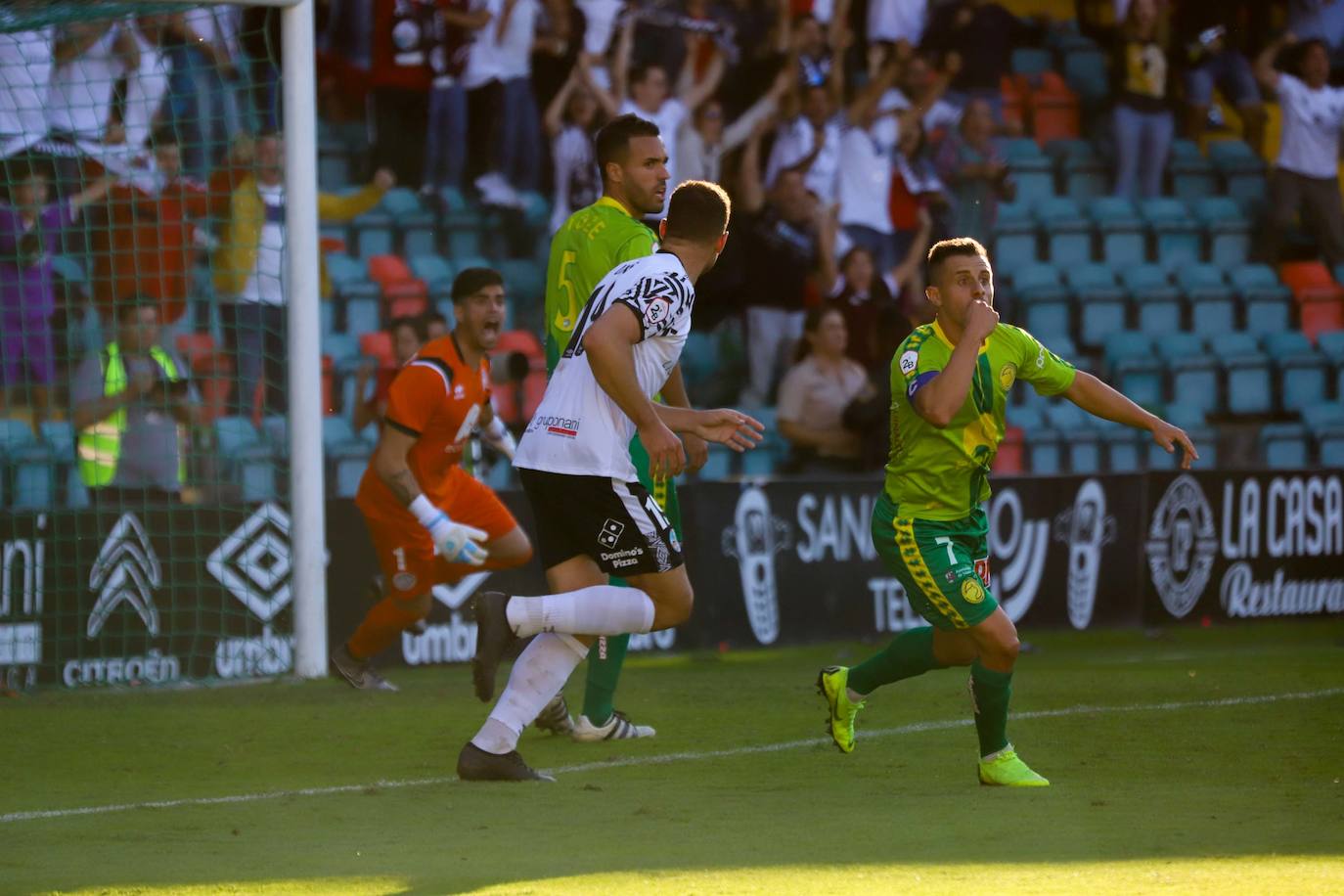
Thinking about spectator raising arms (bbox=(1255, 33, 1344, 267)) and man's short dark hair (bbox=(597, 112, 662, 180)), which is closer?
man's short dark hair (bbox=(597, 112, 662, 180))

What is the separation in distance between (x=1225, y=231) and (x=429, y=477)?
31.9 ft

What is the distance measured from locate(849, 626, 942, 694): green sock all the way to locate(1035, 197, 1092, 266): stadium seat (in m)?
9.79

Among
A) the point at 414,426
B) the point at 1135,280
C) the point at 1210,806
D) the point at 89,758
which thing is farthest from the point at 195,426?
the point at 1135,280

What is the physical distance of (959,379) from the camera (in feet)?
19.3

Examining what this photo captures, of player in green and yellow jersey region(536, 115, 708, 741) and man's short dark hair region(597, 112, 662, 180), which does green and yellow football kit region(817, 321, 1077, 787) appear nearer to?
player in green and yellow jersey region(536, 115, 708, 741)

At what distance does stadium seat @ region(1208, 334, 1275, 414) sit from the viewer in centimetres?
1523

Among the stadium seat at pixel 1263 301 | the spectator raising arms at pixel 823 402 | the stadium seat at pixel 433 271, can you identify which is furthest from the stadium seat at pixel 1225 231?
the stadium seat at pixel 433 271

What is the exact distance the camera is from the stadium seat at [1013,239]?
1570 cm

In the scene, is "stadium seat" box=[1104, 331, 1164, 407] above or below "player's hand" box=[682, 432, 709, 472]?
below

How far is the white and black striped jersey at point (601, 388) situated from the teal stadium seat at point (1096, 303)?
991 cm

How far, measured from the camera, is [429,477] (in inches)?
351

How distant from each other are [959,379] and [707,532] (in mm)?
5255

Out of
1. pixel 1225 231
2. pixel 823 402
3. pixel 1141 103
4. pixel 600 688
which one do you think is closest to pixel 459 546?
pixel 600 688

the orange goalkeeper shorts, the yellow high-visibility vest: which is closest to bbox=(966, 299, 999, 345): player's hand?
the orange goalkeeper shorts
